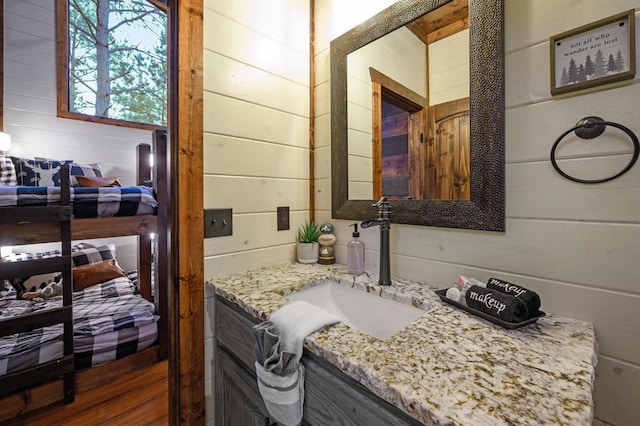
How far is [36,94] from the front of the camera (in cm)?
263

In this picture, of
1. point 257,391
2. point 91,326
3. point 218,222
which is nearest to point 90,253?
point 91,326

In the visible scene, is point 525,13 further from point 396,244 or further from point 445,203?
point 396,244

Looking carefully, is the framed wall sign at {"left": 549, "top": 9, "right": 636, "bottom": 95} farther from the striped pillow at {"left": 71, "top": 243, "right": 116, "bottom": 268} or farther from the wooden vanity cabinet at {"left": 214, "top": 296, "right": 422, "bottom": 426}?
the striped pillow at {"left": 71, "top": 243, "right": 116, "bottom": 268}

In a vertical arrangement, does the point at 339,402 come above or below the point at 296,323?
below

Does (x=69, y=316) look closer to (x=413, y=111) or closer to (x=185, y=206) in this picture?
(x=185, y=206)

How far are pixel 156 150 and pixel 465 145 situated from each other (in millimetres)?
1878

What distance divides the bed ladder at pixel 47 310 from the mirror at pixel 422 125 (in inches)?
60.5

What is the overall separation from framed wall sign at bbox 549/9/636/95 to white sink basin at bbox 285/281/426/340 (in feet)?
2.29

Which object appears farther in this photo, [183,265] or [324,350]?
[183,265]

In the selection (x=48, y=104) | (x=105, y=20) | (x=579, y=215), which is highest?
(x=105, y=20)

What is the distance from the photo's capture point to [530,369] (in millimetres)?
Answer: 462

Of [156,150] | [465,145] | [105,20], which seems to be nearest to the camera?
[465,145]

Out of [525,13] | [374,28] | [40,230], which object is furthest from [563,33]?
[40,230]

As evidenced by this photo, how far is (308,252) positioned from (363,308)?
385 mm
